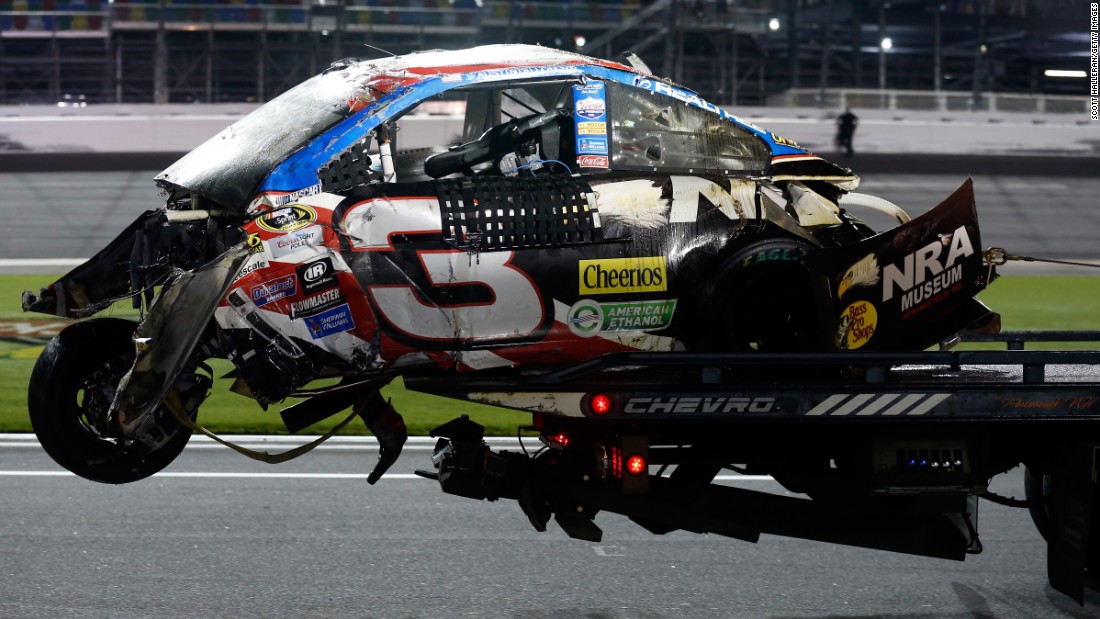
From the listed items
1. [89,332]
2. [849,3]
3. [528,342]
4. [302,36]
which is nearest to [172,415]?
[89,332]

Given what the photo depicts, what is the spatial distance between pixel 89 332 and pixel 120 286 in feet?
1.07

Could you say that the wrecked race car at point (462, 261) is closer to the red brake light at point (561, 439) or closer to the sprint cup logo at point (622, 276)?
the sprint cup logo at point (622, 276)

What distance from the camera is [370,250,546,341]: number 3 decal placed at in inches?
188

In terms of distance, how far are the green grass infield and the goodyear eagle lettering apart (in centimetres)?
364

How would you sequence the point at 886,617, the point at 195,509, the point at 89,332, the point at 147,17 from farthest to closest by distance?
the point at 147,17, the point at 195,509, the point at 886,617, the point at 89,332

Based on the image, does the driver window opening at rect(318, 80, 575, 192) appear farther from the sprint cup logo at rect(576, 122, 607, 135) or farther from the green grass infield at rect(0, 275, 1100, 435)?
the green grass infield at rect(0, 275, 1100, 435)

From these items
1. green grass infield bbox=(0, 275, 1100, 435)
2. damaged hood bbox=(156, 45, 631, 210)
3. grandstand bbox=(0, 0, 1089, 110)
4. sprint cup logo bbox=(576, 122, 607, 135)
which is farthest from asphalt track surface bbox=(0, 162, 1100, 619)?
grandstand bbox=(0, 0, 1089, 110)

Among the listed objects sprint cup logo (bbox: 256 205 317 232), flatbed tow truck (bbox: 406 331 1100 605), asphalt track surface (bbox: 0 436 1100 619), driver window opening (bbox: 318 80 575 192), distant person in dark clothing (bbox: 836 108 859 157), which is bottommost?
asphalt track surface (bbox: 0 436 1100 619)

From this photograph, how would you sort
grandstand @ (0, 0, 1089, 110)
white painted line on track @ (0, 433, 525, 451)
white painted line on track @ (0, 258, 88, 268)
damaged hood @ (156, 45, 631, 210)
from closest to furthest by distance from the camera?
damaged hood @ (156, 45, 631, 210), white painted line on track @ (0, 433, 525, 451), white painted line on track @ (0, 258, 88, 268), grandstand @ (0, 0, 1089, 110)

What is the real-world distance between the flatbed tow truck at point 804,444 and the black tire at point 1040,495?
2.1 inches

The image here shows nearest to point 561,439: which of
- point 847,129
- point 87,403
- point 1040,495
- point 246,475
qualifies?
point 87,403

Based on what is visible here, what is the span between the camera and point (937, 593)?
5883 mm

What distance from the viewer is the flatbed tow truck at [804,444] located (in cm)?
475

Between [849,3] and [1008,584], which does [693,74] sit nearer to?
[849,3]
